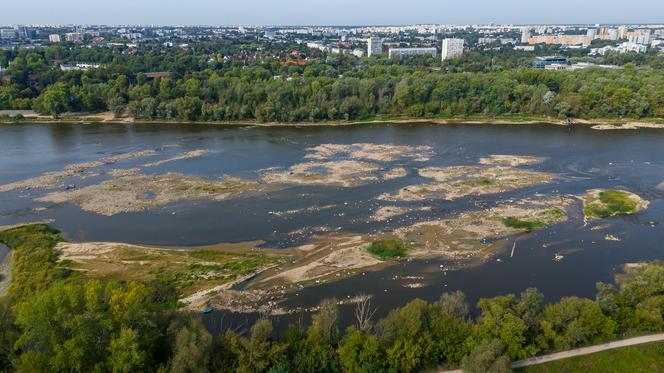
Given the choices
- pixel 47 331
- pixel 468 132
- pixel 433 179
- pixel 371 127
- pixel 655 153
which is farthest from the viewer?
pixel 371 127

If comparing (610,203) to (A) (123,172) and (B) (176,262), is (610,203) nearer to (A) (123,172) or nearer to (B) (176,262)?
(B) (176,262)

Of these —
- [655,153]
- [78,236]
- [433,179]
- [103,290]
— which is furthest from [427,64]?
[103,290]

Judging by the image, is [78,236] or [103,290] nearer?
[103,290]

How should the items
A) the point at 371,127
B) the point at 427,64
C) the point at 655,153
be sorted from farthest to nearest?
the point at 427,64 → the point at 371,127 → the point at 655,153

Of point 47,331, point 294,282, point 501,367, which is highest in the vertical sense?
point 47,331

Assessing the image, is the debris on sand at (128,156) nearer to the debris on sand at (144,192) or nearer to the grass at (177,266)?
the debris on sand at (144,192)

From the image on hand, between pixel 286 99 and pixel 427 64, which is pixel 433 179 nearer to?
pixel 286 99

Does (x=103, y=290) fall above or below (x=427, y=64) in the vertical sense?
below

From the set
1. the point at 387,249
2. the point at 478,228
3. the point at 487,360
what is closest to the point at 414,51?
the point at 478,228

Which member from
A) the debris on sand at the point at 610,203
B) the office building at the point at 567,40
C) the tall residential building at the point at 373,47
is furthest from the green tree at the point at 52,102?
the office building at the point at 567,40
